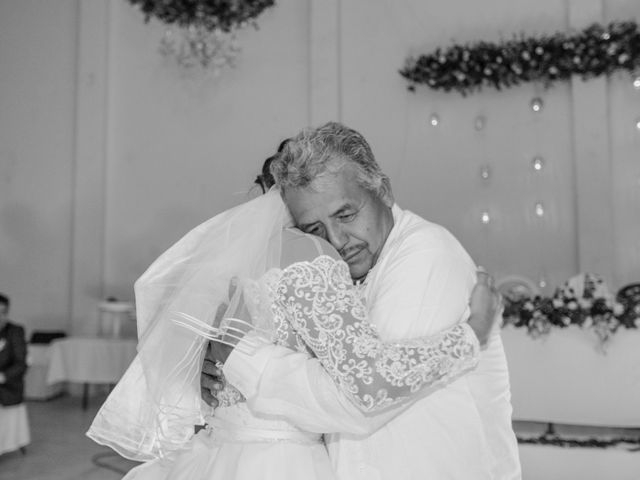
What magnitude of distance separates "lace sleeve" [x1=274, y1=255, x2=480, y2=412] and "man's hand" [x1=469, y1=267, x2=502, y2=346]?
0.13 m

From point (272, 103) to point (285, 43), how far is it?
0.73 meters

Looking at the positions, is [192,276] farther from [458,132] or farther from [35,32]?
[35,32]

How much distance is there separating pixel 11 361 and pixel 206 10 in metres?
3.37

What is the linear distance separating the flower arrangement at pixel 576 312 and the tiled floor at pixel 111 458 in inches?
26.9

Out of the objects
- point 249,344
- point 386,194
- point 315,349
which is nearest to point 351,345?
point 315,349

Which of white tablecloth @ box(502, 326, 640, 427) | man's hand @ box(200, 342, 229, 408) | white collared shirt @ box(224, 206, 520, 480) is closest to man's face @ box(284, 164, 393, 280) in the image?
white collared shirt @ box(224, 206, 520, 480)

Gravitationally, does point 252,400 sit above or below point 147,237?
below

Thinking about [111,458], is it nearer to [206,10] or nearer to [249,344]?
[206,10]

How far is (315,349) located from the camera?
5.04 ft

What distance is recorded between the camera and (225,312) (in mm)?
1685

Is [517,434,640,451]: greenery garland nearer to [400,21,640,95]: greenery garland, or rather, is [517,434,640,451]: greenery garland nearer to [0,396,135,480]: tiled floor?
[0,396,135,480]: tiled floor

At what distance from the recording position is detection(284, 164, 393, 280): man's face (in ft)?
6.12

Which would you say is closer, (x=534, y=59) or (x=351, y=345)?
(x=351, y=345)

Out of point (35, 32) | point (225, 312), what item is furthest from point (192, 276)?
point (35, 32)
